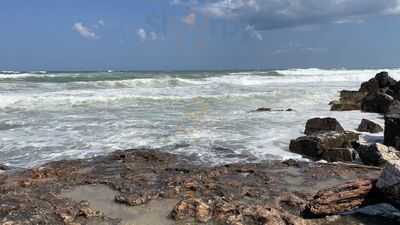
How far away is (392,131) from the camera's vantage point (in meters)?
9.16

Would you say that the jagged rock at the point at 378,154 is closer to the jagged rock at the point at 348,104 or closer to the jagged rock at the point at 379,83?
the jagged rock at the point at 348,104

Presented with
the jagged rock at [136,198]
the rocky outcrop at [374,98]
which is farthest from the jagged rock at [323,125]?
the jagged rock at [136,198]

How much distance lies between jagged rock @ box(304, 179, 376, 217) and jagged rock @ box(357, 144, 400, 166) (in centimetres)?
270

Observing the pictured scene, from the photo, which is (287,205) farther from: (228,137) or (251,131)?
(251,131)

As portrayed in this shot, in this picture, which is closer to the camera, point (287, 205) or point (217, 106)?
point (287, 205)

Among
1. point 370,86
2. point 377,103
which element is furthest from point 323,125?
point 370,86

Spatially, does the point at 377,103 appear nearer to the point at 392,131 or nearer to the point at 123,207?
the point at 392,131

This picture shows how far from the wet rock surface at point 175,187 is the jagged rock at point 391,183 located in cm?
74

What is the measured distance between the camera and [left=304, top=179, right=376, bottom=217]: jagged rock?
542 cm

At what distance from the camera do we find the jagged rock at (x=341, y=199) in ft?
17.8

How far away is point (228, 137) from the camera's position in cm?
1129

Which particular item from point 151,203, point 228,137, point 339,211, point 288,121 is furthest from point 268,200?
point 288,121

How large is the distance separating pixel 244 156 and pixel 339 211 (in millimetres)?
3904

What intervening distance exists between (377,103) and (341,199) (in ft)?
38.2
